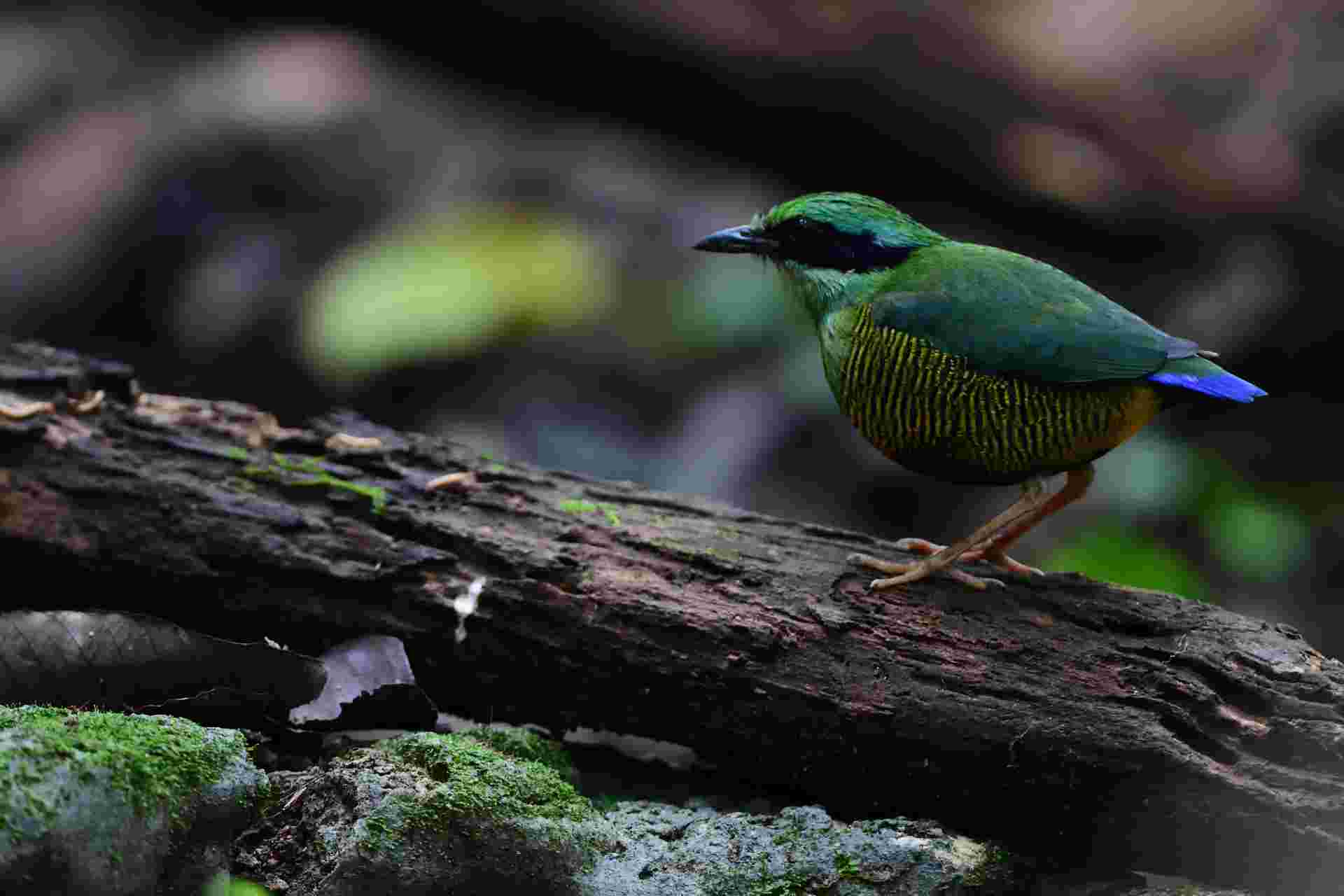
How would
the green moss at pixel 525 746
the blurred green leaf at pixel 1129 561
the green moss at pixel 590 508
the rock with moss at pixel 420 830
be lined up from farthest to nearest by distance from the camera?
1. the blurred green leaf at pixel 1129 561
2. the green moss at pixel 590 508
3. the green moss at pixel 525 746
4. the rock with moss at pixel 420 830

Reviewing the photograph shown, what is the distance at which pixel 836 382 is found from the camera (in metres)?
3.88

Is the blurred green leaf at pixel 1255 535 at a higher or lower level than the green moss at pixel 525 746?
higher

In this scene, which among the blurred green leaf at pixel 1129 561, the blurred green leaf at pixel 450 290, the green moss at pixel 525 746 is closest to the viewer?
the green moss at pixel 525 746

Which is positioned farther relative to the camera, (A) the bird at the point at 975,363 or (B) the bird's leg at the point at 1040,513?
(B) the bird's leg at the point at 1040,513

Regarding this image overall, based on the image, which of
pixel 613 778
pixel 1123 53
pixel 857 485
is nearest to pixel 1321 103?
pixel 1123 53

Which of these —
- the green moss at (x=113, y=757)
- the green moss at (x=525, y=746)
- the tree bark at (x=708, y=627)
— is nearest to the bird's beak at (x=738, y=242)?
the tree bark at (x=708, y=627)

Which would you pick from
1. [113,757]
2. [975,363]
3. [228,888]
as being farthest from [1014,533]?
[113,757]

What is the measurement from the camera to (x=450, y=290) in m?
6.35

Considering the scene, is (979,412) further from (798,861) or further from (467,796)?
(467,796)

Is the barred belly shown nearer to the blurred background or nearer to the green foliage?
the blurred background

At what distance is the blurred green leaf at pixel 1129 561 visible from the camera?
5.57m

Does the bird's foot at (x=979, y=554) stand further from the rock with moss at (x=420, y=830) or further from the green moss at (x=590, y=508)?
the rock with moss at (x=420, y=830)

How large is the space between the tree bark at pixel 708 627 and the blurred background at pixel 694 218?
1.49 m

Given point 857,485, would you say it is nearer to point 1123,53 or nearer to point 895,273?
point 1123,53
